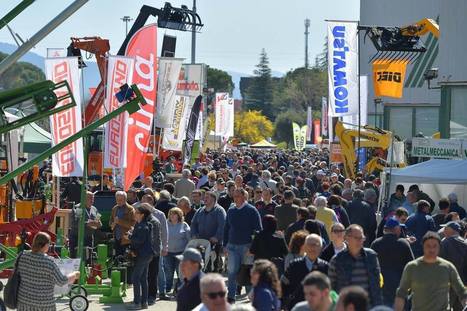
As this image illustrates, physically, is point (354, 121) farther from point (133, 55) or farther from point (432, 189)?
point (133, 55)

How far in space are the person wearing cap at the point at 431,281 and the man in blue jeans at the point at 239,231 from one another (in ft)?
18.6

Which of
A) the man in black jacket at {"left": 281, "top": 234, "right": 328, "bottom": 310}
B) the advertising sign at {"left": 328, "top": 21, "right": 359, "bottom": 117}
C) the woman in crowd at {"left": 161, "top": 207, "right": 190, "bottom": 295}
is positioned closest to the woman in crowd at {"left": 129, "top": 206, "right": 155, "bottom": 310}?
the woman in crowd at {"left": 161, "top": 207, "right": 190, "bottom": 295}

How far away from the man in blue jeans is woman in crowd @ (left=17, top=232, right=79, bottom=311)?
18.8 ft

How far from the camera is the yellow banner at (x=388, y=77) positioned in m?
39.8

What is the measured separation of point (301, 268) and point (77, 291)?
18.5ft

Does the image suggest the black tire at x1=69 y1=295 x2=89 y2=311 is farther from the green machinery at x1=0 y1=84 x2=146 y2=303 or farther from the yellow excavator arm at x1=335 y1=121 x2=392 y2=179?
the yellow excavator arm at x1=335 y1=121 x2=392 y2=179

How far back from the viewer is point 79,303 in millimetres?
16406

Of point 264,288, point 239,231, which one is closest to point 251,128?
point 239,231

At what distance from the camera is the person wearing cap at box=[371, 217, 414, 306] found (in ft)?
43.1

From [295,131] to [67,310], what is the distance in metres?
51.4

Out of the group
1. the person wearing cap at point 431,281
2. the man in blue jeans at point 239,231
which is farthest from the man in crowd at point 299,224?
the person wearing cap at point 431,281

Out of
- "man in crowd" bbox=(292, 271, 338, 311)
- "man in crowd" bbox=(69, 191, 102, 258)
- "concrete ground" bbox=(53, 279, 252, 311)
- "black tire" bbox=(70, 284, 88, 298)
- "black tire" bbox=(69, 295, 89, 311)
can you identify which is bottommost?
"concrete ground" bbox=(53, 279, 252, 311)

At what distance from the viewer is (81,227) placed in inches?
644

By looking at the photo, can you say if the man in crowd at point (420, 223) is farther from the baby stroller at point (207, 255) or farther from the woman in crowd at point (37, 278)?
the woman in crowd at point (37, 278)
